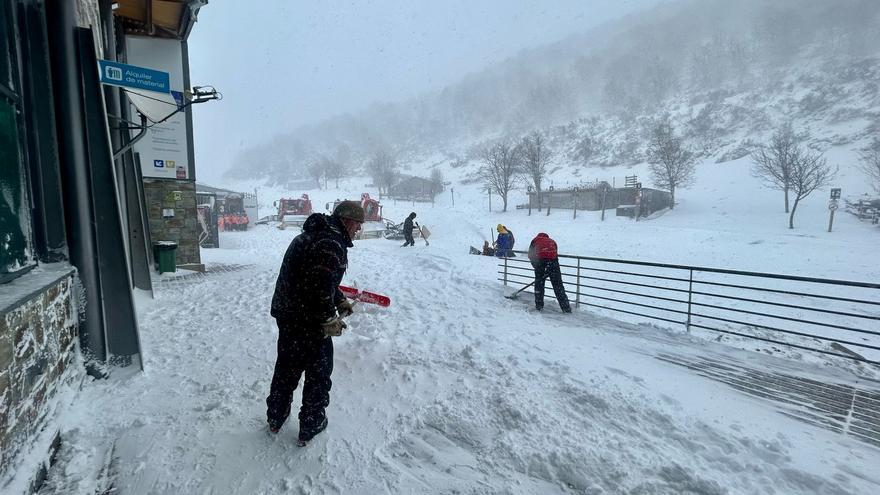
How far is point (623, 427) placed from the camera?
3203 mm

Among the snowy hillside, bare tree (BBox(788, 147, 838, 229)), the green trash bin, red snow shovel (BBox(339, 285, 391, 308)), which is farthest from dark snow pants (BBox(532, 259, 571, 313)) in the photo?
the snowy hillside

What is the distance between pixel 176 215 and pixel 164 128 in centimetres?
221

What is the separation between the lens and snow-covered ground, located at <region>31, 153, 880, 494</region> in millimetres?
2596

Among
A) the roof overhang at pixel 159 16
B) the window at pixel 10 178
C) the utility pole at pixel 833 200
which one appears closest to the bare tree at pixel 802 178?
the utility pole at pixel 833 200

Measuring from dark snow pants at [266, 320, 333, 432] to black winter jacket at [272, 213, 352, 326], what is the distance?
0.44 feet

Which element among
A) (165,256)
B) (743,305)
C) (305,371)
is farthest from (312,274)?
(743,305)

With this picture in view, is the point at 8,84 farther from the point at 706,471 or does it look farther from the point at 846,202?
the point at 846,202

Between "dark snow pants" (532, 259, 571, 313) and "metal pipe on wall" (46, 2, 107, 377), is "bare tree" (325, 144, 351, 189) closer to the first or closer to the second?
"dark snow pants" (532, 259, 571, 313)

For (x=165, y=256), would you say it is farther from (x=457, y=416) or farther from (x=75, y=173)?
(x=457, y=416)

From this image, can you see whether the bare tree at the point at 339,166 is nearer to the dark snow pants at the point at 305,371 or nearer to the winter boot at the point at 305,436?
the dark snow pants at the point at 305,371

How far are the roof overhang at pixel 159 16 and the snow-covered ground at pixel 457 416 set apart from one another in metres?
6.15

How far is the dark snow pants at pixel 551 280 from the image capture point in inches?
284

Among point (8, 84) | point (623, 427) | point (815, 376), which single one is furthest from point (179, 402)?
point (815, 376)

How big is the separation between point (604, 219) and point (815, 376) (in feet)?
108
